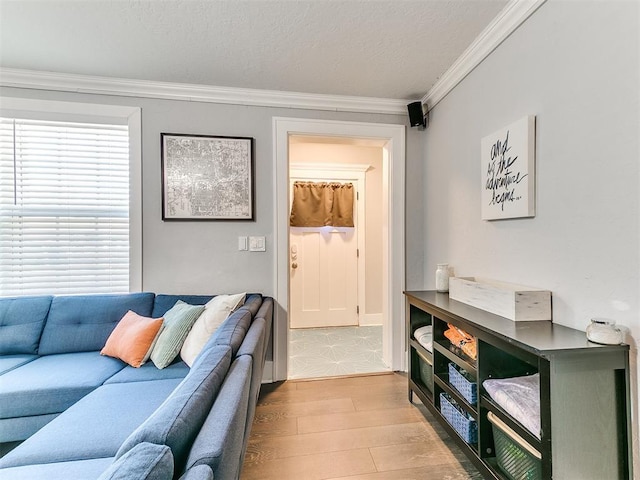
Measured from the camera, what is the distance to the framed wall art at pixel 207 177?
2.43m

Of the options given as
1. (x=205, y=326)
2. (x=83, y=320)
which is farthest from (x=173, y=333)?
(x=83, y=320)

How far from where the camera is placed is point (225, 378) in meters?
1.10

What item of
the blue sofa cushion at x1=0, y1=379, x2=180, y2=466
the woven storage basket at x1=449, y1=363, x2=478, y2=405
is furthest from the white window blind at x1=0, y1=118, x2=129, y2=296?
the woven storage basket at x1=449, y1=363, x2=478, y2=405

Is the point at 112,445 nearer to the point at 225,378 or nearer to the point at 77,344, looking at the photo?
the point at 225,378

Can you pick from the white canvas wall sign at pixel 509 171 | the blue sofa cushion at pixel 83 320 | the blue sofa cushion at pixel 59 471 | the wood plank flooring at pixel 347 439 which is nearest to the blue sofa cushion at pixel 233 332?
the blue sofa cushion at pixel 59 471

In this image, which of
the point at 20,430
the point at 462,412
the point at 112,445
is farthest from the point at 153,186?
the point at 462,412

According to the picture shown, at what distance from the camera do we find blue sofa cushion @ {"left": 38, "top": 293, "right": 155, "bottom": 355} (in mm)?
1996

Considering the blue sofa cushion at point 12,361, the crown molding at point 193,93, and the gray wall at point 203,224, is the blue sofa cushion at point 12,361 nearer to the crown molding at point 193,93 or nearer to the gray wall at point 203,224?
the gray wall at point 203,224

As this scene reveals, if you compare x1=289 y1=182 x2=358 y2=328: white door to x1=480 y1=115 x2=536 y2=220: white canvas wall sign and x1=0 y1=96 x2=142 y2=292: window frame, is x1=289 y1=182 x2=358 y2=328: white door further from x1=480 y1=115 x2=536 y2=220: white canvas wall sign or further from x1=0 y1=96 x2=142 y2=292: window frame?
x1=480 y1=115 x2=536 y2=220: white canvas wall sign

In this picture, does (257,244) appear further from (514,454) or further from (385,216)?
(514,454)

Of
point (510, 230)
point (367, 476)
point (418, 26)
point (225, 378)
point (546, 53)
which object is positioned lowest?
point (367, 476)

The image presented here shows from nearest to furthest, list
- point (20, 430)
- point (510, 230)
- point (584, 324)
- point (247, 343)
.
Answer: point (584, 324)
point (247, 343)
point (20, 430)
point (510, 230)

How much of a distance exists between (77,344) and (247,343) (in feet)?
4.68

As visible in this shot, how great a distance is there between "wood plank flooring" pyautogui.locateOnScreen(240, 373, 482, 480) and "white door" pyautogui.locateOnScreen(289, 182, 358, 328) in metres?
1.77
